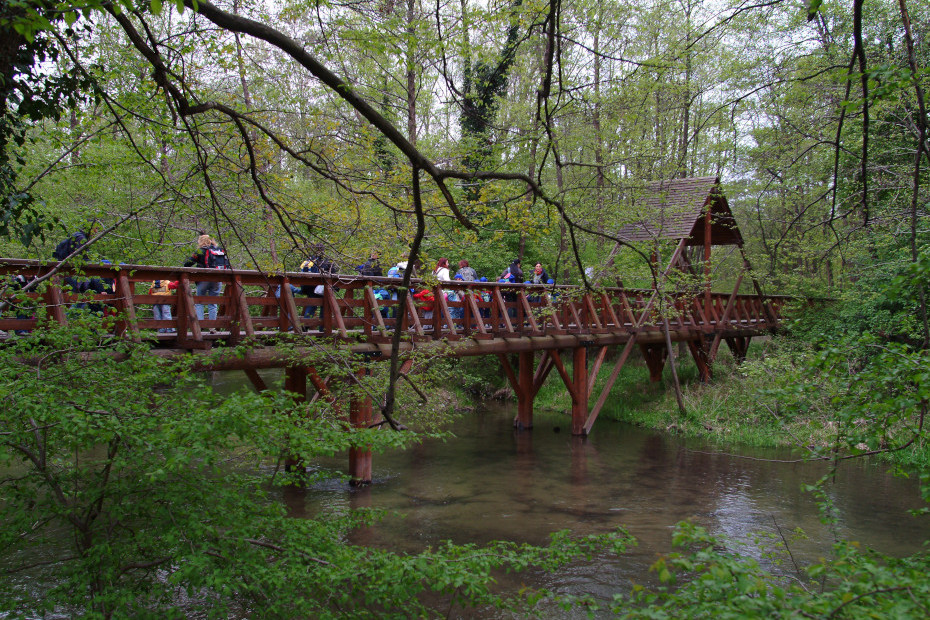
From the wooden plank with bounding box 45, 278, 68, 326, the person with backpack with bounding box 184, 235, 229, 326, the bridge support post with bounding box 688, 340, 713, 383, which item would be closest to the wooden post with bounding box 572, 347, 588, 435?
the bridge support post with bounding box 688, 340, 713, 383

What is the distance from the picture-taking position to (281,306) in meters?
6.43

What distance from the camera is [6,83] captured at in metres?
3.56

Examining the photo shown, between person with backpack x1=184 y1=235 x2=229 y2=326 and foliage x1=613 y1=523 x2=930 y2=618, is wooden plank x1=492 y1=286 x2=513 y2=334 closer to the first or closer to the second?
person with backpack x1=184 y1=235 x2=229 y2=326

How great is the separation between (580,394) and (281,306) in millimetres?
9452

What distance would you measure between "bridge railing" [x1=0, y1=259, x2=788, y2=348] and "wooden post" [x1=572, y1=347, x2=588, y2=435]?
32.8 inches

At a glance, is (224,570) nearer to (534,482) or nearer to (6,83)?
(6,83)

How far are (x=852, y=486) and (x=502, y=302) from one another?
20.6ft

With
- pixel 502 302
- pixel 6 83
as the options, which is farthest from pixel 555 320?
pixel 6 83

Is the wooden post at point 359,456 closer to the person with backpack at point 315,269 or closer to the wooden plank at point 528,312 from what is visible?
the person with backpack at point 315,269

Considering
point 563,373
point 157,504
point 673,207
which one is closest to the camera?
point 157,504

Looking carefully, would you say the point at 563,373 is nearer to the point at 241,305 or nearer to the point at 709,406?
the point at 709,406

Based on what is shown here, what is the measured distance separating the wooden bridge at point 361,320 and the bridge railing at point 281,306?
21 mm

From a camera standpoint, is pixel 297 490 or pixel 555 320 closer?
pixel 297 490

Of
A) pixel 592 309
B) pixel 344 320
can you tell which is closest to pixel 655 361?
pixel 592 309
